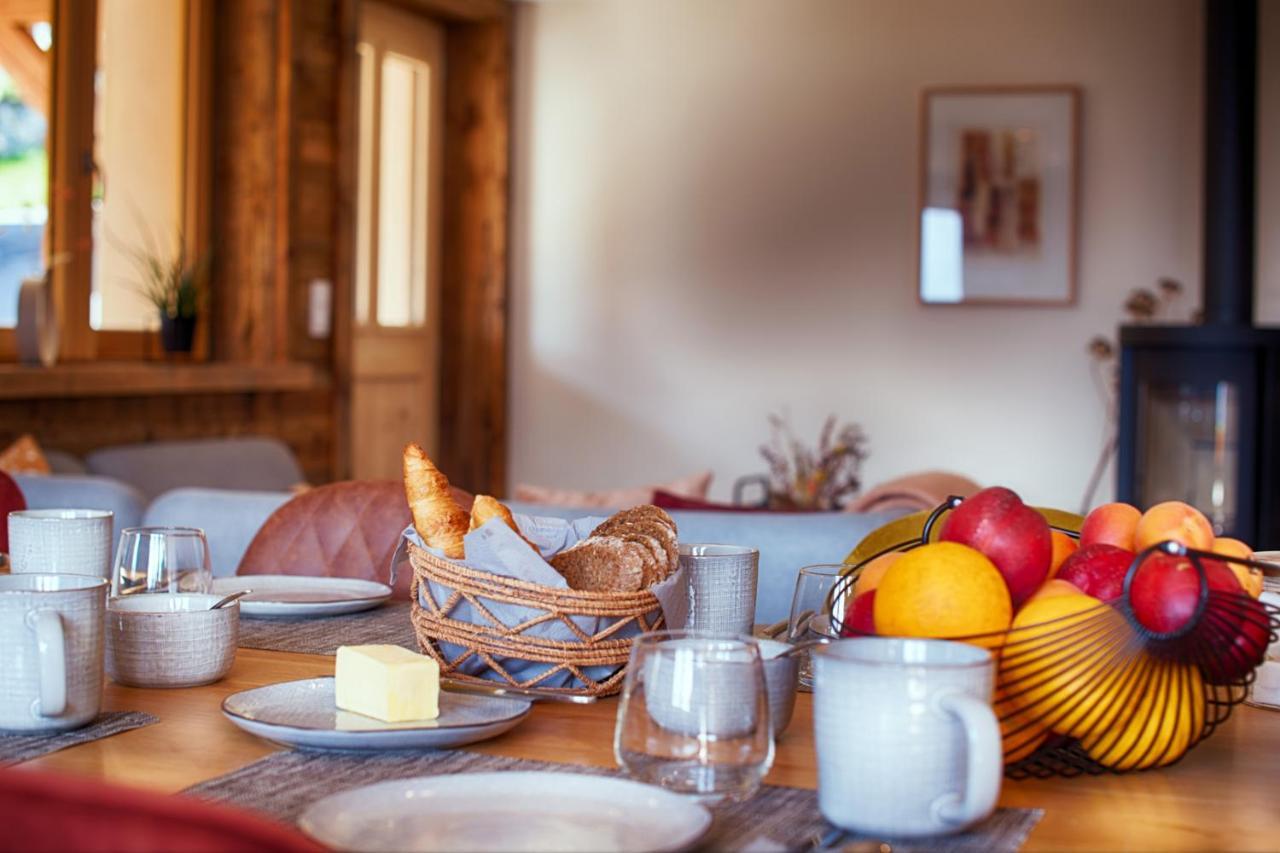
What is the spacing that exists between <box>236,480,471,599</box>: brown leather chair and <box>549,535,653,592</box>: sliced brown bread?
0.83 m

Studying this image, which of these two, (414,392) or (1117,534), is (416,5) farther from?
(1117,534)

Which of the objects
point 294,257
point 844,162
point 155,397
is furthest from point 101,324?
point 844,162

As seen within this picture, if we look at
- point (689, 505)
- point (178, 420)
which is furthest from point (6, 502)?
point (178, 420)

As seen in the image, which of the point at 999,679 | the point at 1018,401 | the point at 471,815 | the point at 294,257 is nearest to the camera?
the point at 471,815

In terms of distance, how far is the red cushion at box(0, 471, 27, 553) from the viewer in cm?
153

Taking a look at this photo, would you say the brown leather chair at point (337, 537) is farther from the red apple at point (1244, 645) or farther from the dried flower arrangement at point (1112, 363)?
the dried flower arrangement at point (1112, 363)

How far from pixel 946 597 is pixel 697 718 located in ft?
0.58

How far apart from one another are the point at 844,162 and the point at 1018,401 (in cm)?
115

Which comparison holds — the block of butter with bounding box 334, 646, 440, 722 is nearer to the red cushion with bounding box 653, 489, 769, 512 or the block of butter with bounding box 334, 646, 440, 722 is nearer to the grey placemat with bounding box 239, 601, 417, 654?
the grey placemat with bounding box 239, 601, 417, 654

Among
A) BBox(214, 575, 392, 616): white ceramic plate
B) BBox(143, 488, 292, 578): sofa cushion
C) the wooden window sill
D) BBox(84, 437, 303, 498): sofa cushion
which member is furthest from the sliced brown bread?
BBox(84, 437, 303, 498): sofa cushion

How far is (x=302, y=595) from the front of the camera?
158 cm

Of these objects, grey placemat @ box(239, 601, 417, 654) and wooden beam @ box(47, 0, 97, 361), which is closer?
grey placemat @ box(239, 601, 417, 654)

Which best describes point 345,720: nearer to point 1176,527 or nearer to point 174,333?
point 1176,527

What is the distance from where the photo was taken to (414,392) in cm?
601
